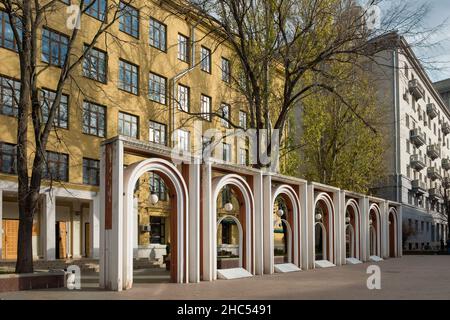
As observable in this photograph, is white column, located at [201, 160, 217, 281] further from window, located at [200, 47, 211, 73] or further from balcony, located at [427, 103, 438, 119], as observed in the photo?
balcony, located at [427, 103, 438, 119]

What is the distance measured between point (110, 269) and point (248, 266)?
655cm

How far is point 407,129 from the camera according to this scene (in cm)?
5538

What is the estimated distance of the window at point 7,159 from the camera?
995 inches

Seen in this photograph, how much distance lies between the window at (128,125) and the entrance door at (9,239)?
7.40 meters

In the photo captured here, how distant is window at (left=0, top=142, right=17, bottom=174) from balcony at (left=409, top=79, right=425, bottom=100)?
4140 centimetres

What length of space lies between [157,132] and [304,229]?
13334 mm

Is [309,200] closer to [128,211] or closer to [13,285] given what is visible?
[128,211]

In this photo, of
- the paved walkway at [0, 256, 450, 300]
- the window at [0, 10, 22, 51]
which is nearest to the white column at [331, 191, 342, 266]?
the paved walkway at [0, 256, 450, 300]

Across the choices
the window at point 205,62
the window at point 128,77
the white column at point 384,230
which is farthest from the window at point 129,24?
the white column at point 384,230

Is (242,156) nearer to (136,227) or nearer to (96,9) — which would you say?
(136,227)

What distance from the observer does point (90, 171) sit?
98.4ft

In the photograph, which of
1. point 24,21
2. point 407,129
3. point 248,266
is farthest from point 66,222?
point 407,129

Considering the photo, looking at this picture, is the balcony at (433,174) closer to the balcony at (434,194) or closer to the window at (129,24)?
the balcony at (434,194)

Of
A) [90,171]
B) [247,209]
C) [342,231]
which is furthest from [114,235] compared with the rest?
[90,171]
